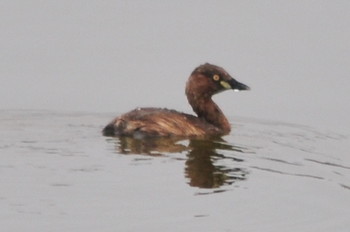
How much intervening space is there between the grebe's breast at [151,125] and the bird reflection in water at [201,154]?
13 centimetres

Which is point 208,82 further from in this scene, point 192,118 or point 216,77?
point 192,118

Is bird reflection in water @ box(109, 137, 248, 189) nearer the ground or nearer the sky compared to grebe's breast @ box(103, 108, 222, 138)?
nearer the ground

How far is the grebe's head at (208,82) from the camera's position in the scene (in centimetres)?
2012

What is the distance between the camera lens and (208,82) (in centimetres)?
2019

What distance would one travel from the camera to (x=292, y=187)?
51.7ft

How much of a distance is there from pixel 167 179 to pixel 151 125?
294 centimetres

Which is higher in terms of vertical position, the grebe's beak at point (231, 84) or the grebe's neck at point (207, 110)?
the grebe's beak at point (231, 84)

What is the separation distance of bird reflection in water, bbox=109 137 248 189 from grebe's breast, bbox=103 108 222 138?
0.13 meters

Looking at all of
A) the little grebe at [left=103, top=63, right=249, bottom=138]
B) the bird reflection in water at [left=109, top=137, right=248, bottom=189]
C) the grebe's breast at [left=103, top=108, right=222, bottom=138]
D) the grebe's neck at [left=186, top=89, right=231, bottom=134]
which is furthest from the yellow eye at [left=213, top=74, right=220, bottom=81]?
→ the bird reflection in water at [left=109, top=137, right=248, bottom=189]

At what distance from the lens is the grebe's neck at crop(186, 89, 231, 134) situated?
20.0 metres

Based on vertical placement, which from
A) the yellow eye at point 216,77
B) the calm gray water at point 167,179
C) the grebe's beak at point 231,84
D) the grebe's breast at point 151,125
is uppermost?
the yellow eye at point 216,77

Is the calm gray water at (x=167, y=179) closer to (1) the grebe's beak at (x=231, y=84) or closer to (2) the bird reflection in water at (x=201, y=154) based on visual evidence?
(2) the bird reflection in water at (x=201, y=154)

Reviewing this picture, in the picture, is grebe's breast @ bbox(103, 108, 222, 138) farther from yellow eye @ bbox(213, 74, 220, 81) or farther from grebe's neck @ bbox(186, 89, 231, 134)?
yellow eye @ bbox(213, 74, 220, 81)

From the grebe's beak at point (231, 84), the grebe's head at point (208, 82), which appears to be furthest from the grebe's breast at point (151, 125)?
the grebe's beak at point (231, 84)
